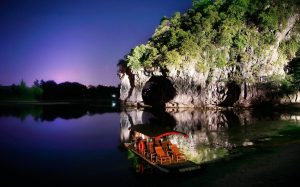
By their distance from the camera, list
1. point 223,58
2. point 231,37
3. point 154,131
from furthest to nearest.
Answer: point 223,58, point 231,37, point 154,131

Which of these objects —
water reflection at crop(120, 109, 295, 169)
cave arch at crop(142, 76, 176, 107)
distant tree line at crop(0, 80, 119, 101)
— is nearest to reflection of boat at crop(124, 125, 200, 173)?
water reflection at crop(120, 109, 295, 169)

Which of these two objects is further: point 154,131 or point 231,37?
point 231,37

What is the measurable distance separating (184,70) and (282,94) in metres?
20.7

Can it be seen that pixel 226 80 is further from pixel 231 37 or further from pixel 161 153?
pixel 161 153

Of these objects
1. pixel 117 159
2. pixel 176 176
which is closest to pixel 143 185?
pixel 176 176

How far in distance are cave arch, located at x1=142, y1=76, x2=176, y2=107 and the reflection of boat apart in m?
52.3

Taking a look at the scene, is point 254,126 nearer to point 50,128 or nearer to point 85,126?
point 85,126

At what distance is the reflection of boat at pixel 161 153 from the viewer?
1805cm

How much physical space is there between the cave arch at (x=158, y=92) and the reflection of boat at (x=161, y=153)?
5233 cm

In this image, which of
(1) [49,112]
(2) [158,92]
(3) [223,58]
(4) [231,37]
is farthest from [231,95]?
(1) [49,112]

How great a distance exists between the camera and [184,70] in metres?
67.2

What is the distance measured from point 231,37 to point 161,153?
53439mm

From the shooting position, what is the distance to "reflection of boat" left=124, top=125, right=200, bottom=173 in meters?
18.0

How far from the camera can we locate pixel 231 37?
221ft
